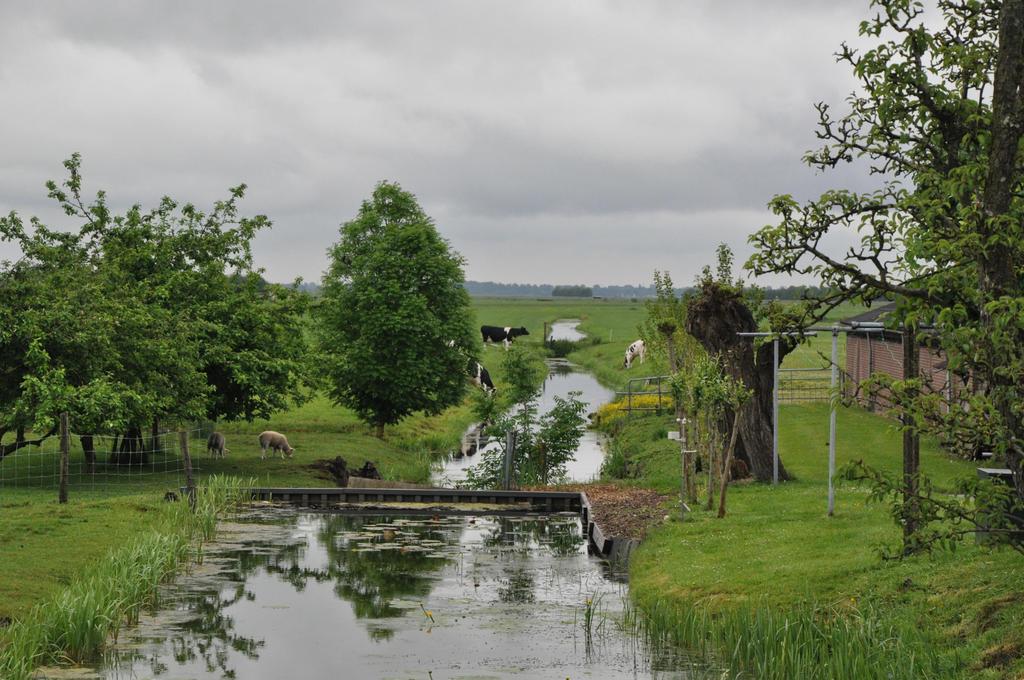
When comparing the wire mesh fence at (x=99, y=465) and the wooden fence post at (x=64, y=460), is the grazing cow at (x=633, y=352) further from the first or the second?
the wooden fence post at (x=64, y=460)

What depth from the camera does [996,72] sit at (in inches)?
474

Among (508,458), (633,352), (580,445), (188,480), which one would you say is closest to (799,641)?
(188,480)

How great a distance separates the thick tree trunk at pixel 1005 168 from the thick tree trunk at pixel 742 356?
53.9 feet

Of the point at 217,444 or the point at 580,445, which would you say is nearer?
the point at 217,444

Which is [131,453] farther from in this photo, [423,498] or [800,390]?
[800,390]

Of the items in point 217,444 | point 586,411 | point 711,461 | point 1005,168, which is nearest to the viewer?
point 1005,168

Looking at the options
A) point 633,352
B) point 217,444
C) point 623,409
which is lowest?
point 217,444

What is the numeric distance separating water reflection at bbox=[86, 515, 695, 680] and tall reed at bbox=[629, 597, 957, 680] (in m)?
0.61

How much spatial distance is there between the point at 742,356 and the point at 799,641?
611 inches

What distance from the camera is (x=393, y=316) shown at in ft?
140

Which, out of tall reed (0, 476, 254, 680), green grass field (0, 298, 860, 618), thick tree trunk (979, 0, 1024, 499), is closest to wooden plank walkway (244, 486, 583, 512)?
green grass field (0, 298, 860, 618)

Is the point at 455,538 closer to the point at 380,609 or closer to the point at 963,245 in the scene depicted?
the point at 380,609

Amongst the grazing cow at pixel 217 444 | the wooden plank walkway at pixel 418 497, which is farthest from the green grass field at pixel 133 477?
the wooden plank walkway at pixel 418 497

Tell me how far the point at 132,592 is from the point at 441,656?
4632mm
